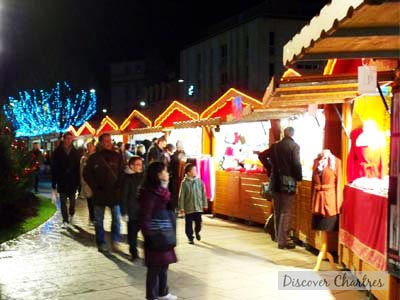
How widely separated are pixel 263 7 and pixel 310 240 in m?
41.8

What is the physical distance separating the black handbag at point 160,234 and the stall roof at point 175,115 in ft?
31.7

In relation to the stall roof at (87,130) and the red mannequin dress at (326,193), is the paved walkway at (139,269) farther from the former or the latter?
the stall roof at (87,130)

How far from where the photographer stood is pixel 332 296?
6.86m

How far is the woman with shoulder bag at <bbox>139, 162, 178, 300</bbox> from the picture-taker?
6098 millimetres

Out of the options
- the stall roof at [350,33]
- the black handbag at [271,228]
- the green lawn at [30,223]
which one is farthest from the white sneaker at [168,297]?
the green lawn at [30,223]

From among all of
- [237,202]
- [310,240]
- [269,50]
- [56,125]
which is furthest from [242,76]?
[310,240]

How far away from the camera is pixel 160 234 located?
20.1ft

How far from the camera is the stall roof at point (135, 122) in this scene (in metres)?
19.8

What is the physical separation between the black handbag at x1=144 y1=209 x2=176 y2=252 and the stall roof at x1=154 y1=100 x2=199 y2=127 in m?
9.65

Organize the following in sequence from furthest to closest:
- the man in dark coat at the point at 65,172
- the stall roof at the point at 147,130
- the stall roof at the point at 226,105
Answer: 1. the stall roof at the point at 147,130
2. the man in dark coat at the point at 65,172
3. the stall roof at the point at 226,105

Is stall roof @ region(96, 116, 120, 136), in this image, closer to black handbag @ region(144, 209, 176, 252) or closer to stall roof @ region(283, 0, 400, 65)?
black handbag @ region(144, 209, 176, 252)

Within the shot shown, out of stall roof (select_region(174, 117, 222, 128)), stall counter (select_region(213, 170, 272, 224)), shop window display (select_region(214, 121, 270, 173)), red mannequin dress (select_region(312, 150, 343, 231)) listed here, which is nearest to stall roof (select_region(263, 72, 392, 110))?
red mannequin dress (select_region(312, 150, 343, 231))

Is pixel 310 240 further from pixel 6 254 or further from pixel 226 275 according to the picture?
pixel 6 254

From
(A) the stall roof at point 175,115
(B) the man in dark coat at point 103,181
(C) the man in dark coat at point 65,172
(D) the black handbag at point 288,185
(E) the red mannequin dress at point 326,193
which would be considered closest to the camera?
(E) the red mannequin dress at point 326,193
